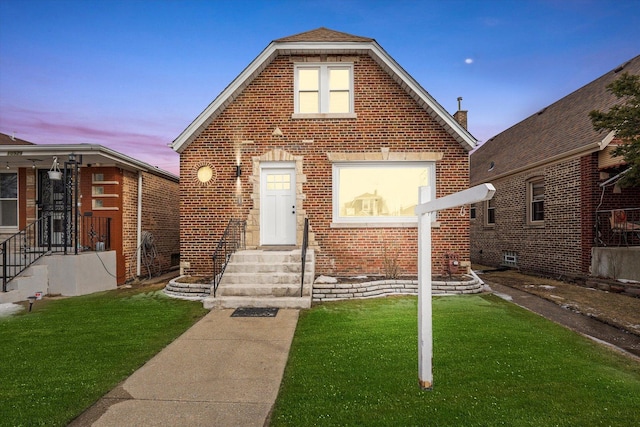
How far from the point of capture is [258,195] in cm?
952

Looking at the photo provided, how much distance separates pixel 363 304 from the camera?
7340 mm

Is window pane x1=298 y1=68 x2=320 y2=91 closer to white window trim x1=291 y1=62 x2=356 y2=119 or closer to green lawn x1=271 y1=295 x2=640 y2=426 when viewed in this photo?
white window trim x1=291 y1=62 x2=356 y2=119

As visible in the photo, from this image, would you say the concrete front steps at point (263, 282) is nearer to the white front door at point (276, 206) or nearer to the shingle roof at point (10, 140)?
the white front door at point (276, 206)

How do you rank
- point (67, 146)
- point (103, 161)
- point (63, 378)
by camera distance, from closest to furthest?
point (63, 378), point (67, 146), point (103, 161)

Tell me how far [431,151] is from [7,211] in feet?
43.8

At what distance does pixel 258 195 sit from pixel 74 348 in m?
5.63

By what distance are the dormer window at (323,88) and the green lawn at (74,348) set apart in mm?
6194

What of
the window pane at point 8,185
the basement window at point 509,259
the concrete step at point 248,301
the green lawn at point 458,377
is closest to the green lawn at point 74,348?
the concrete step at point 248,301

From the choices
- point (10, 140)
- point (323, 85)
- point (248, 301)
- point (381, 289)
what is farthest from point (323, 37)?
point (10, 140)

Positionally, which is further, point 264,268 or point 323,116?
point 323,116

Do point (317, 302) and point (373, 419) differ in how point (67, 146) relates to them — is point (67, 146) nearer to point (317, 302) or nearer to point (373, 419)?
point (317, 302)

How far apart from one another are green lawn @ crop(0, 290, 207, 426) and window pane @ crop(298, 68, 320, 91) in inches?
260

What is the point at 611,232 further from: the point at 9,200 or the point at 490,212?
the point at 9,200

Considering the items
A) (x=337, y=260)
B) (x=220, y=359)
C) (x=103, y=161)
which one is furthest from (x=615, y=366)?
(x=103, y=161)
